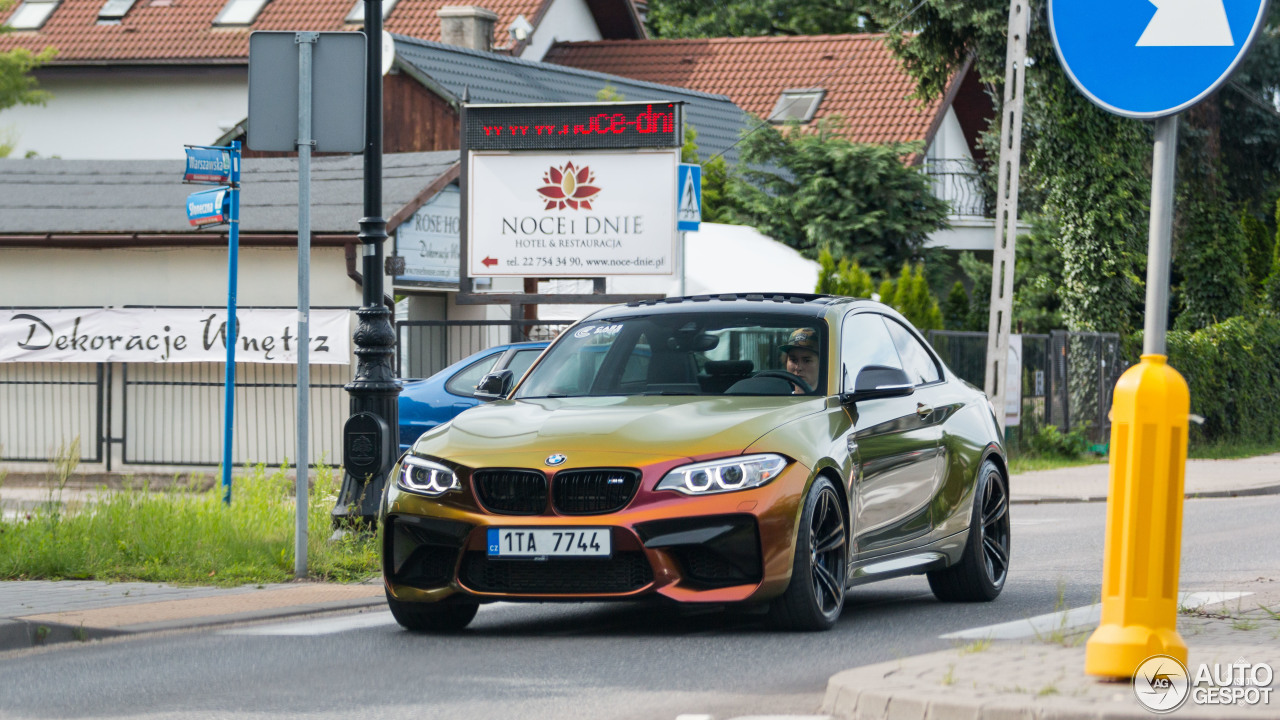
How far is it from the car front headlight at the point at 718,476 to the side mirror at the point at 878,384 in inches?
39.9

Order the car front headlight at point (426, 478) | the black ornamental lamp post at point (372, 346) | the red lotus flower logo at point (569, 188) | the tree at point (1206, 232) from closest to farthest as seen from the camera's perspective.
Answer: the car front headlight at point (426, 478), the black ornamental lamp post at point (372, 346), the red lotus flower logo at point (569, 188), the tree at point (1206, 232)

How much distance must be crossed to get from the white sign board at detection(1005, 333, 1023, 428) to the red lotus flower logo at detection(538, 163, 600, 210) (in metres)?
7.17

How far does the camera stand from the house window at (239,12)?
155 ft

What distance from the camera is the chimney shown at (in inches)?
1716

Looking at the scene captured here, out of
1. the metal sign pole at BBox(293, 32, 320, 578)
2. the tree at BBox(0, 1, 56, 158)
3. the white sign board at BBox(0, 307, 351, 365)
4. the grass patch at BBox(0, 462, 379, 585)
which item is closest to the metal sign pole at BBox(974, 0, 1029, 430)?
the white sign board at BBox(0, 307, 351, 365)

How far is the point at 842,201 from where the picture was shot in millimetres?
37281

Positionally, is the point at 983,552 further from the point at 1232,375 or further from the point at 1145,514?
the point at 1232,375

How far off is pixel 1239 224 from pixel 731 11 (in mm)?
32185

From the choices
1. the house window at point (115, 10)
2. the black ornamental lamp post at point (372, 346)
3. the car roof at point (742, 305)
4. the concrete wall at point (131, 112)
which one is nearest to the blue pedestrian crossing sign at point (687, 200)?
the black ornamental lamp post at point (372, 346)

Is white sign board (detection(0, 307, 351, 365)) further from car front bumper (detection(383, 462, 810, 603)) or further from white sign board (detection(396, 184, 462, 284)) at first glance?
car front bumper (detection(383, 462, 810, 603))

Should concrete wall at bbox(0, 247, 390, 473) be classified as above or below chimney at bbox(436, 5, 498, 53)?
below

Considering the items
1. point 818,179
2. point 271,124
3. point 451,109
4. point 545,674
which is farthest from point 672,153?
point 818,179

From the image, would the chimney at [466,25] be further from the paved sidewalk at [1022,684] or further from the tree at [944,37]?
the paved sidewalk at [1022,684]

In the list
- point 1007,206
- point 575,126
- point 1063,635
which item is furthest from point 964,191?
point 1063,635
